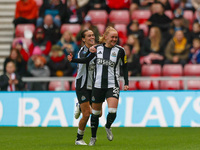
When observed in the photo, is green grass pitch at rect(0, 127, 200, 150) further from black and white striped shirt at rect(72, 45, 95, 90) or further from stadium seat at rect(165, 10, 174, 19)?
stadium seat at rect(165, 10, 174, 19)

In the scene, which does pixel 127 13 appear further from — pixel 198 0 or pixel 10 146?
pixel 10 146

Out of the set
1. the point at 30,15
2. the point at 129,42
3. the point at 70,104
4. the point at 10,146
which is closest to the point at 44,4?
the point at 30,15

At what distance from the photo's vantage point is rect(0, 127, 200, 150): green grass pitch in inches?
383

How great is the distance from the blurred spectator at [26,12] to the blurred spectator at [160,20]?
4248 millimetres

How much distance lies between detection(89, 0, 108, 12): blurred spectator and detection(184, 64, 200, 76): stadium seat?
14.1 ft

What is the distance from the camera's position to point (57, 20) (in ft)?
63.8

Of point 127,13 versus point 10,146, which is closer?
point 10,146

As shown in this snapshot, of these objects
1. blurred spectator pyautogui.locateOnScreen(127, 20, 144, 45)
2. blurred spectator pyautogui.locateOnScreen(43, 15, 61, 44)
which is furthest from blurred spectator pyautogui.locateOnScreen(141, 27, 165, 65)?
blurred spectator pyautogui.locateOnScreen(43, 15, 61, 44)

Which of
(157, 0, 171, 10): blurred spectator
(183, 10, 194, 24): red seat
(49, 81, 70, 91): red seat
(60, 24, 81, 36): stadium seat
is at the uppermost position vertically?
(157, 0, 171, 10): blurred spectator

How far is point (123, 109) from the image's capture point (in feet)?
51.5

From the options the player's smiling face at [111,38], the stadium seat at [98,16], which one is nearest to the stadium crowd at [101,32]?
the stadium seat at [98,16]

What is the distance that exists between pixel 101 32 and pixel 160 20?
195cm

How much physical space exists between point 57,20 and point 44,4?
3.66 feet

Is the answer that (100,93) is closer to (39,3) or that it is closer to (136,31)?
(136,31)
